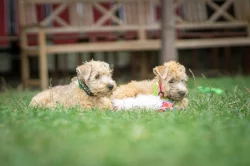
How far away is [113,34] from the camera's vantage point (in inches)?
547

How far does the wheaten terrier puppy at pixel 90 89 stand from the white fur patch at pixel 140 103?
19cm

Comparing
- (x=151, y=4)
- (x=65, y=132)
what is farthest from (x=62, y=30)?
(x=65, y=132)

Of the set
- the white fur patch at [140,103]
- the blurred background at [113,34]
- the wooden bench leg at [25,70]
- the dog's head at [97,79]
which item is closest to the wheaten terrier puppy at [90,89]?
the dog's head at [97,79]

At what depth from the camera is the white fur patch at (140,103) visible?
680cm

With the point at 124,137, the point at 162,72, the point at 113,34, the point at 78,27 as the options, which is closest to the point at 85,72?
the point at 162,72

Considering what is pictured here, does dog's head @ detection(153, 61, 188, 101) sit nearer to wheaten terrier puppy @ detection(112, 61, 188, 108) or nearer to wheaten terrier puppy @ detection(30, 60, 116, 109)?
wheaten terrier puppy @ detection(112, 61, 188, 108)

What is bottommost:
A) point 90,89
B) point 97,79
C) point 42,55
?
point 90,89

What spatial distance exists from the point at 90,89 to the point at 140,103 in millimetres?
682

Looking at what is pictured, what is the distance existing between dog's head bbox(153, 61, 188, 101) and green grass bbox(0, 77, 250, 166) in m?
0.42

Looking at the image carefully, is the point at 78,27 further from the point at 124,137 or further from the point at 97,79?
the point at 124,137

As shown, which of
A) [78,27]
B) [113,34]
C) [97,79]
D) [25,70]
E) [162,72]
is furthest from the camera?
[113,34]

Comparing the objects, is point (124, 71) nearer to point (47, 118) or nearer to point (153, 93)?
point (153, 93)

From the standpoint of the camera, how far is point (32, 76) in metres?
16.0

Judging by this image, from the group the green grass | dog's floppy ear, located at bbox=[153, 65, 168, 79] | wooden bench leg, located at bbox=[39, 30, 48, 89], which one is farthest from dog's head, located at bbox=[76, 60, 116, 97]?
wooden bench leg, located at bbox=[39, 30, 48, 89]
